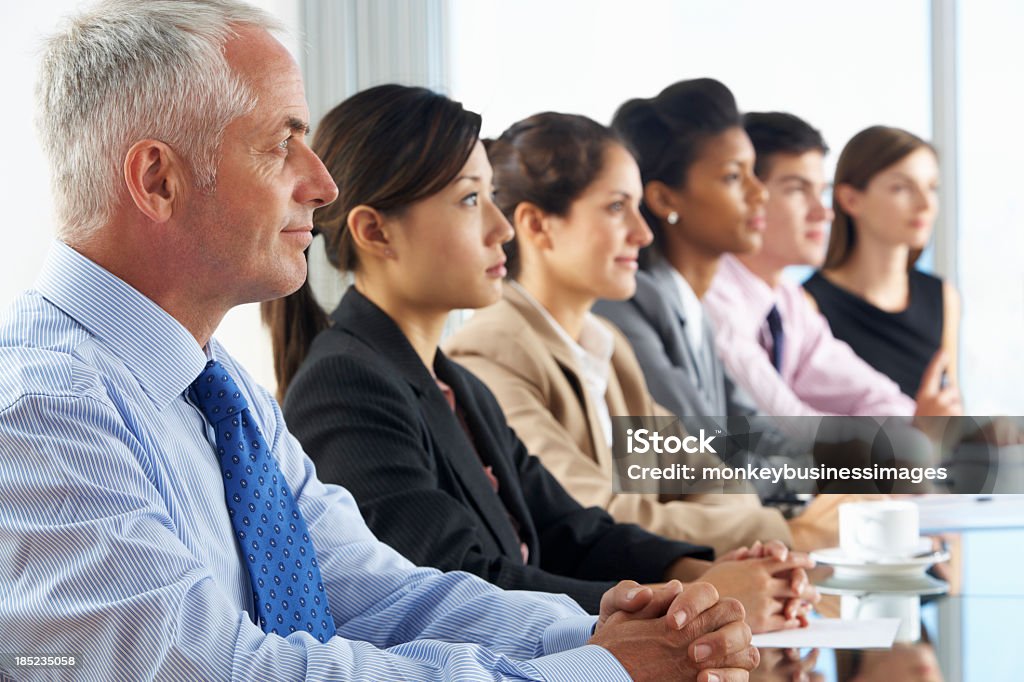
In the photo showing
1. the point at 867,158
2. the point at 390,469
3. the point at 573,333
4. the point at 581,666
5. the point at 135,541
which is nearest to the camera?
the point at 135,541

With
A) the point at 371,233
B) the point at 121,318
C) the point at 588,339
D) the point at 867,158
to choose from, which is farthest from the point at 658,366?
the point at 121,318

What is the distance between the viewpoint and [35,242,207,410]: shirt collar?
3.36 feet

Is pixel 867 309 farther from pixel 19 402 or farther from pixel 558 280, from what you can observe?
pixel 19 402

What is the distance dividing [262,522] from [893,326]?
1.85 metres

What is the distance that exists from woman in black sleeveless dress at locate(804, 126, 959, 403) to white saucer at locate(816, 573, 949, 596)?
3.07 feet

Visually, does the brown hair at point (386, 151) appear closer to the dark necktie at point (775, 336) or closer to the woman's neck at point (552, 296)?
the woman's neck at point (552, 296)

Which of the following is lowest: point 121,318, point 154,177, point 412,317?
point 412,317

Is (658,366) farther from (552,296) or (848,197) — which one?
(848,197)

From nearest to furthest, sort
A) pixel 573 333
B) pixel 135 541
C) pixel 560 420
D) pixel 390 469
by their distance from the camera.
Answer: pixel 135 541 → pixel 390 469 → pixel 560 420 → pixel 573 333

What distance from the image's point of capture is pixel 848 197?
8.54 ft

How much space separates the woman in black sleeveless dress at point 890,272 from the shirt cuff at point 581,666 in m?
1.75

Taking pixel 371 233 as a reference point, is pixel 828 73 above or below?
above

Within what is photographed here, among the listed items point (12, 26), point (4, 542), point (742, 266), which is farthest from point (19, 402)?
point (12, 26)

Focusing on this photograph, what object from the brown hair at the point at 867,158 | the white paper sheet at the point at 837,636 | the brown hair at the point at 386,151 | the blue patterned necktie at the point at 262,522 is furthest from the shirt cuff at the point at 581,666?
the brown hair at the point at 867,158
